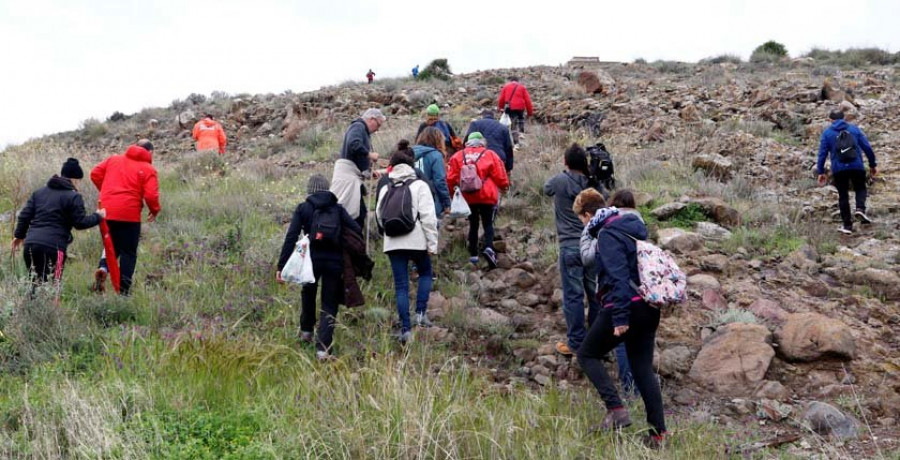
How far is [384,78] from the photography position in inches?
1216

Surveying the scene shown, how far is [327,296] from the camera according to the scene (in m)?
6.30

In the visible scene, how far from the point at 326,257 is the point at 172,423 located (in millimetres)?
2095

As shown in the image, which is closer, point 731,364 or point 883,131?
point 731,364

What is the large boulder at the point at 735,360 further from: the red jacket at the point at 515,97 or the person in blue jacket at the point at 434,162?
the red jacket at the point at 515,97

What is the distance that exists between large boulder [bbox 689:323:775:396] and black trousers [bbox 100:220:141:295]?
5.66 meters

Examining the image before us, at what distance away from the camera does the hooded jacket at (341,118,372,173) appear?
757cm

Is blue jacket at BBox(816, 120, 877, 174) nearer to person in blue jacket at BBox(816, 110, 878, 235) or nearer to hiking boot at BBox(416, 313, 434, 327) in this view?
person in blue jacket at BBox(816, 110, 878, 235)

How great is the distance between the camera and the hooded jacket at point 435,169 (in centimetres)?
809

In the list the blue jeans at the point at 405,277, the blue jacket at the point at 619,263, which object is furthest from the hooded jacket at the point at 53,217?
the blue jacket at the point at 619,263

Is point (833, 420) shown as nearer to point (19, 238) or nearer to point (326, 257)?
point (326, 257)

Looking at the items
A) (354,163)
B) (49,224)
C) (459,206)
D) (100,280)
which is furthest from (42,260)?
(459,206)

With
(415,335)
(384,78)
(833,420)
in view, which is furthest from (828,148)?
(384,78)

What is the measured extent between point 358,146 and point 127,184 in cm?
246

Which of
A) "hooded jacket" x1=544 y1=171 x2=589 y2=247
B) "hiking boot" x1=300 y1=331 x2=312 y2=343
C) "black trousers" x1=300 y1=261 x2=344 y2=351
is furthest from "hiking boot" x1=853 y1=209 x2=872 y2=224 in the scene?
"hiking boot" x1=300 y1=331 x2=312 y2=343
